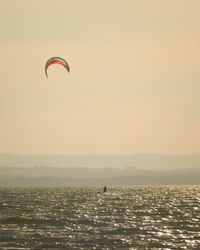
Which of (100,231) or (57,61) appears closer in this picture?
(100,231)

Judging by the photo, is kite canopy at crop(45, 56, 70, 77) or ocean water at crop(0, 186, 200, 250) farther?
kite canopy at crop(45, 56, 70, 77)

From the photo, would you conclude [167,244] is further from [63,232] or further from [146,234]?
[63,232]

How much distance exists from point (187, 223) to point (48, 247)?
640 inches

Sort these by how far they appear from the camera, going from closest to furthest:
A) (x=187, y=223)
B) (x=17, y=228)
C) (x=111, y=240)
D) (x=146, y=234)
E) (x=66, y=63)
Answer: (x=111, y=240) < (x=146, y=234) < (x=17, y=228) < (x=187, y=223) < (x=66, y=63)

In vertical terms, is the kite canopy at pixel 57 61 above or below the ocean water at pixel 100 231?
above

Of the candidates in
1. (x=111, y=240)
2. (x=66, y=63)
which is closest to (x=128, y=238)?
(x=111, y=240)

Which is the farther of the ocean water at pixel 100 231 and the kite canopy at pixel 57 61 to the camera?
the kite canopy at pixel 57 61

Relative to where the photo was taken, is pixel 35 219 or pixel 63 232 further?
pixel 35 219

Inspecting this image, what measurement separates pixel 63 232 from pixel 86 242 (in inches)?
219

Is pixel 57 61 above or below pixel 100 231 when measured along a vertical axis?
above

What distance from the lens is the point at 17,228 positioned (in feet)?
149

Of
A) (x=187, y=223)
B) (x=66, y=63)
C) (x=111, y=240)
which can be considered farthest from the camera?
(x=66, y=63)

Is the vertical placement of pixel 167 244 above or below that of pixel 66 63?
below

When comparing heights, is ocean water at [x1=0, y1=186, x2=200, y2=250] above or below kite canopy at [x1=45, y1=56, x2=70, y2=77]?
below
